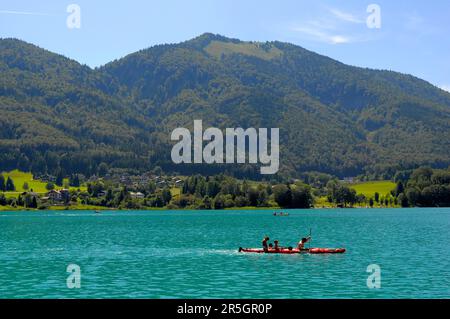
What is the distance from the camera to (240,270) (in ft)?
250

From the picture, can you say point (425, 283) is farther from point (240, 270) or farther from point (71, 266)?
point (71, 266)

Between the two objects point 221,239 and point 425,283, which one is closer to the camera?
point 425,283

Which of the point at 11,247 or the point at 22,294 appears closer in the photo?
the point at 22,294

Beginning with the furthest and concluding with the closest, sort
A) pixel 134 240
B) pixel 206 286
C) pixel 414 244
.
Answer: pixel 134 240, pixel 414 244, pixel 206 286

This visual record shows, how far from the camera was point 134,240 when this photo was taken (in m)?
130

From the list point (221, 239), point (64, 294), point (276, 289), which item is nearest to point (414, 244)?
point (221, 239)
